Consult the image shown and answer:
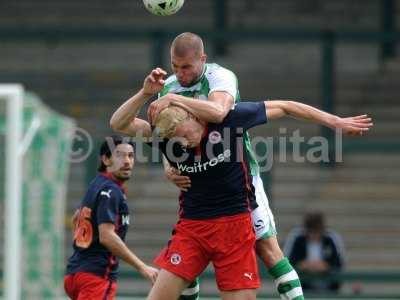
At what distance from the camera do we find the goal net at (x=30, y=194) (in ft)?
28.6

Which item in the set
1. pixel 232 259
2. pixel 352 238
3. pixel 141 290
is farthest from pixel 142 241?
pixel 232 259

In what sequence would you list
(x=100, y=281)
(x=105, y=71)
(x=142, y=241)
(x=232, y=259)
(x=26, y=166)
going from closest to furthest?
(x=232, y=259) → (x=100, y=281) → (x=26, y=166) → (x=142, y=241) → (x=105, y=71)

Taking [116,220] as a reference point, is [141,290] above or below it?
below

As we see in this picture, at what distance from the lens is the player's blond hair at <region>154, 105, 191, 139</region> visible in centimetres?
791

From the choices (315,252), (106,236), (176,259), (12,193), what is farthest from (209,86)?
(315,252)

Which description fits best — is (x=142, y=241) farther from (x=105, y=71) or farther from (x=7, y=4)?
(x=7, y=4)

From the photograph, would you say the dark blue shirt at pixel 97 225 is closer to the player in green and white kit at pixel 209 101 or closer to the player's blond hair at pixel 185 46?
the player in green and white kit at pixel 209 101

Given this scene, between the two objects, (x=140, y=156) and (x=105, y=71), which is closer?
(x=140, y=156)

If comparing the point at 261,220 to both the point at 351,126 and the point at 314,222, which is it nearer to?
the point at 351,126

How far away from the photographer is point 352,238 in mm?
16172

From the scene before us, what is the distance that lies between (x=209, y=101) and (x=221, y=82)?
28 centimetres

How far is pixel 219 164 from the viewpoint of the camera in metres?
8.27

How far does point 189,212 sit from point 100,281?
A: 1.17 m

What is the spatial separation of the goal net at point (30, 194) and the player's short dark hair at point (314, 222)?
9.41ft
